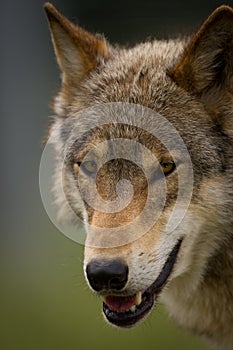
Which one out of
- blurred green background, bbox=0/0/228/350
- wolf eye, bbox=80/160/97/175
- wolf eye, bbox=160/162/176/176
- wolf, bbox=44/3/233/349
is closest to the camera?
wolf, bbox=44/3/233/349

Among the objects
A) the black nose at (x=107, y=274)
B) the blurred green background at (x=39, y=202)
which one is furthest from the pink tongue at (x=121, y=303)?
the blurred green background at (x=39, y=202)

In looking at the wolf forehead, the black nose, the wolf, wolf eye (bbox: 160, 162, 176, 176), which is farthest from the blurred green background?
the black nose

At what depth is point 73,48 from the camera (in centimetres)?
507

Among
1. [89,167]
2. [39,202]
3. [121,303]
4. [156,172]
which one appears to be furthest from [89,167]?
[39,202]

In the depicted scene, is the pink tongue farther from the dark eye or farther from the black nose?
the dark eye

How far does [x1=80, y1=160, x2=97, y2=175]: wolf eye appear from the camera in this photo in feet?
15.1

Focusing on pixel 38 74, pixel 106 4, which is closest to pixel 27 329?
pixel 38 74

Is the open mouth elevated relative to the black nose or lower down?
lower down

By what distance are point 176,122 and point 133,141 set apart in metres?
0.29

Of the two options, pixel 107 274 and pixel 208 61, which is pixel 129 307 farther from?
pixel 208 61

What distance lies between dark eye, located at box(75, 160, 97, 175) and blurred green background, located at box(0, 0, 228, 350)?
3316 mm

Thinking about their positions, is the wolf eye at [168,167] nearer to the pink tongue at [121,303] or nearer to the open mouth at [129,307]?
the open mouth at [129,307]

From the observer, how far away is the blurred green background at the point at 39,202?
330 inches

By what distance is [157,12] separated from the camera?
13.2 m
